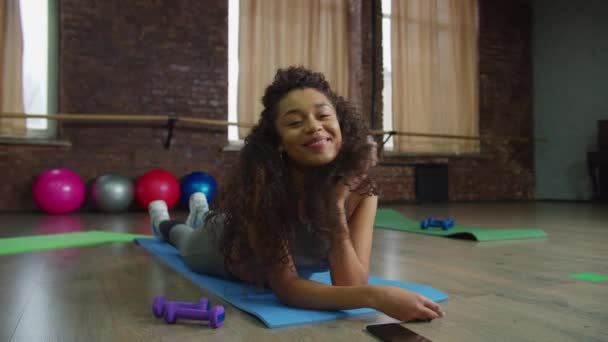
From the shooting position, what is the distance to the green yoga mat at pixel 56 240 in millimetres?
2350

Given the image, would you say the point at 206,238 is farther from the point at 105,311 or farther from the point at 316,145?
the point at 316,145

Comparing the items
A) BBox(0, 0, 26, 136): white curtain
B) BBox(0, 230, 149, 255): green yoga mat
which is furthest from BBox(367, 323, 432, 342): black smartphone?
BBox(0, 0, 26, 136): white curtain

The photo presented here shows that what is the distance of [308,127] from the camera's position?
123 cm

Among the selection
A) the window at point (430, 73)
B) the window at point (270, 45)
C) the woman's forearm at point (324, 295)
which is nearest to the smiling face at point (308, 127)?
the woman's forearm at point (324, 295)

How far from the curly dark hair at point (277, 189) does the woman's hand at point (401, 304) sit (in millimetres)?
199

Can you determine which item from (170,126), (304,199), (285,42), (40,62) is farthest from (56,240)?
(285,42)

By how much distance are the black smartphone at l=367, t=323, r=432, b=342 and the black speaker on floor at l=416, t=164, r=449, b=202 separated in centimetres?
509

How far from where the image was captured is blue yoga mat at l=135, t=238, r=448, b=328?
1.16 meters

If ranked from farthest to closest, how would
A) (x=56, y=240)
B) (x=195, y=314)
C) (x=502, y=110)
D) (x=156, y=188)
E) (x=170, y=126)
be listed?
(x=502, y=110), (x=170, y=126), (x=156, y=188), (x=56, y=240), (x=195, y=314)

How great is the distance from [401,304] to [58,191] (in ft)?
12.3

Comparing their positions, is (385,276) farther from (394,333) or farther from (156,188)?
(156,188)

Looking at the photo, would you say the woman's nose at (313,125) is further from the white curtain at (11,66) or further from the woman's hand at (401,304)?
the white curtain at (11,66)

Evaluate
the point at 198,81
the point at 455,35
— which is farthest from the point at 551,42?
the point at 198,81

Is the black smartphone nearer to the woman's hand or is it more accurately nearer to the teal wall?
the woman's hand
